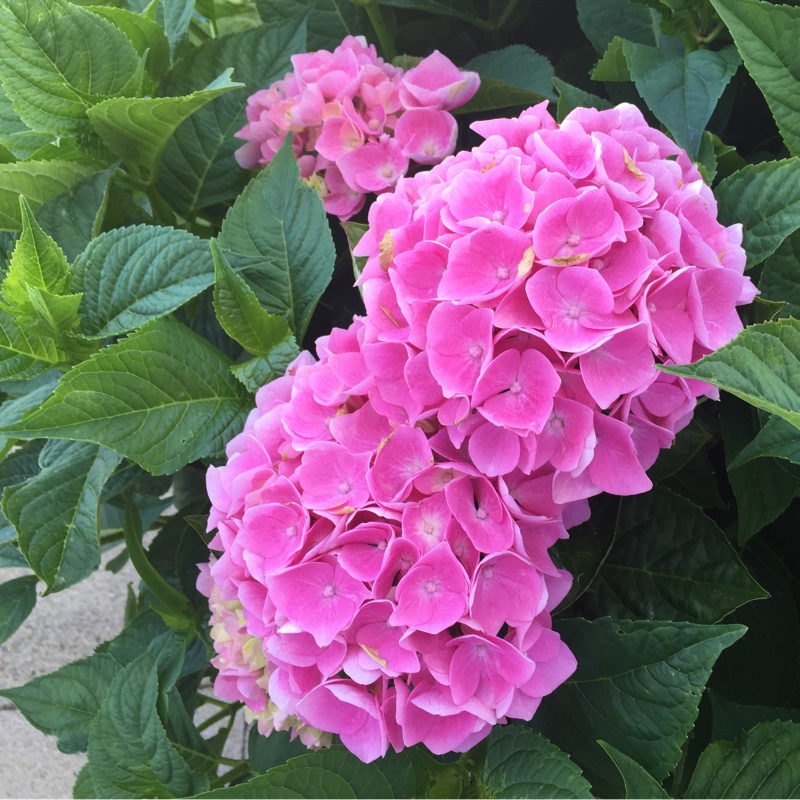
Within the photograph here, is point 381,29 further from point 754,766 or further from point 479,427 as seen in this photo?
point 754,766

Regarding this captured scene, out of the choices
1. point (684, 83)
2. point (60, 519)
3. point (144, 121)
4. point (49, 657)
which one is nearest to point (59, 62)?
point (144, 121)

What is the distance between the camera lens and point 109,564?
963 millimetres

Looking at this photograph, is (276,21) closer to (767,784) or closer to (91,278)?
(91,278)

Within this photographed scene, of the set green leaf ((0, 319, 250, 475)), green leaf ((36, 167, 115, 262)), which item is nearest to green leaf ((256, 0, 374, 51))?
green leaf ((36, 167, 115, 262))

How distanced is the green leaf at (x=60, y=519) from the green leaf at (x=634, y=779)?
327 mm

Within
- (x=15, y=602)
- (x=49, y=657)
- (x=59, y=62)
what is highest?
(x=59, y=62)

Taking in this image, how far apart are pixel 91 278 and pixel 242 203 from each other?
0.37 feet

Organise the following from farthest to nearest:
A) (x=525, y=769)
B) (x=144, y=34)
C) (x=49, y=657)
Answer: (x=49, y=657), (x=144, y=34), (x=525, y=769)

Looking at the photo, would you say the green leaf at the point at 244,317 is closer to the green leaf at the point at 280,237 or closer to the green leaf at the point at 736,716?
the green leaf at the point at 280,237

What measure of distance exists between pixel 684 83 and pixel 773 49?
0.21ft

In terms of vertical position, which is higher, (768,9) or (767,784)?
(768,9)

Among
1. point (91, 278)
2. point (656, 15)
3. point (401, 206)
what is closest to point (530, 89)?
point (656, 15)

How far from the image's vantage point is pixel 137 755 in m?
0.54

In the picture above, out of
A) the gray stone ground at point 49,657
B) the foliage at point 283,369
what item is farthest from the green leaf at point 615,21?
the gray stone ground at point 49,657
